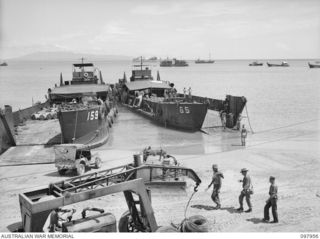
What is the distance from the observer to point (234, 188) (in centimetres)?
1227

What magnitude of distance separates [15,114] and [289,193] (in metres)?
18.7

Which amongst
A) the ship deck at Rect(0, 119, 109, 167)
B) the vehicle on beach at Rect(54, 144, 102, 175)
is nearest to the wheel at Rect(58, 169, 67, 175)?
the vehicle on beach at Rect(54, 144, 102, 175)

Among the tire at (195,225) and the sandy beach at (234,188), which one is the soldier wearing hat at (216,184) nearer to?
the sandy beach at (234,188)

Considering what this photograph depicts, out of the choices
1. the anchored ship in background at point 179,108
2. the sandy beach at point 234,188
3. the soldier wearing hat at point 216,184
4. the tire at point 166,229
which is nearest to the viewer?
the tire at point 166,229

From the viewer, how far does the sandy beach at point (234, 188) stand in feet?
31.3

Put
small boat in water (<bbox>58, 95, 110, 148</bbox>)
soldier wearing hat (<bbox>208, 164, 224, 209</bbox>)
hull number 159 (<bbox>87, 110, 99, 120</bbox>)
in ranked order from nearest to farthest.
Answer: soldier wearing hat (<bbox>208, 164, 224, 209</bbox>) → small boat in water (<bbox>58, 95, 110, 148</bbox>) → hull number 159 (<bbox>87, 110, 99, 120</bbox>)

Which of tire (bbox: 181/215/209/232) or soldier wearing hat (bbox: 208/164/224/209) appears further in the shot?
soldier wearing hat (bbox: 208/164/224/209)

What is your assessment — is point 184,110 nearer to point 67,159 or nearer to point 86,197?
point 67,159

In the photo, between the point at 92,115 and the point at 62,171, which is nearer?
the point at 62,171

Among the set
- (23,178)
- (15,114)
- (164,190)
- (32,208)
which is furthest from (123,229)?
(15,114)

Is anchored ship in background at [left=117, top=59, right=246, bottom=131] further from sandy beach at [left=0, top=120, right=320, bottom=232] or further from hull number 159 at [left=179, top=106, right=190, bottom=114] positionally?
sandy beach at [left=0, top=120, right=320, bottom=232]

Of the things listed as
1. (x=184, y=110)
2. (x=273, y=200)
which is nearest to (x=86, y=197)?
(x=273, y=200)

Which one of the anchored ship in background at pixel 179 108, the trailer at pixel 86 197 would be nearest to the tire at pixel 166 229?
the trailer at pixel 86 197

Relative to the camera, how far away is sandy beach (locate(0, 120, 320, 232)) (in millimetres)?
9555
